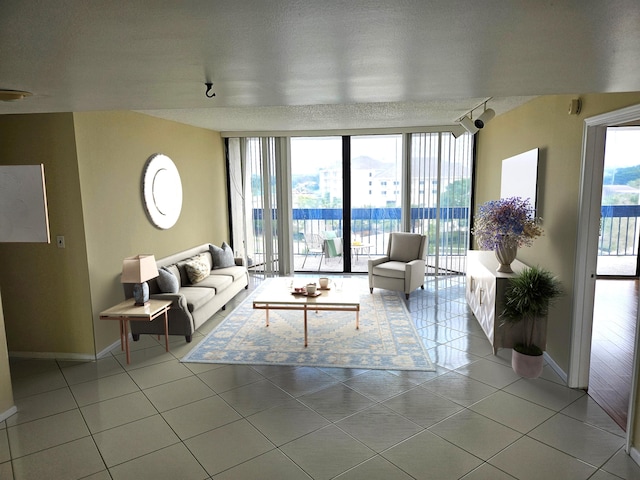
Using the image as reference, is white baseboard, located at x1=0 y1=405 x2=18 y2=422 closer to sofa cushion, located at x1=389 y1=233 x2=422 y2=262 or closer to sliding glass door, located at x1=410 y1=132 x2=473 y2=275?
sofa cushion, located at x1=389 y1=233 x2=422 y2=262

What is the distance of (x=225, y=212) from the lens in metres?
7.78

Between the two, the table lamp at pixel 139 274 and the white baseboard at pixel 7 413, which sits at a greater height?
the table lamp at pixel 139 274

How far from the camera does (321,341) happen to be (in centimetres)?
456

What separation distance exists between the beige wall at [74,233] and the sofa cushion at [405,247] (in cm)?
384

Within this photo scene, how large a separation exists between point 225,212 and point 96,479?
18.5 ft

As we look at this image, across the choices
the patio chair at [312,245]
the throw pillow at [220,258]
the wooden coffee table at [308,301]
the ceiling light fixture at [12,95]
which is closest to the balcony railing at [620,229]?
the patio chair at [312,245]

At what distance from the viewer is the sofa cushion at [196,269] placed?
545 cm

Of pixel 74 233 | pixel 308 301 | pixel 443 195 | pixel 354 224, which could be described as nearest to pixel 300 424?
pixel 308 301

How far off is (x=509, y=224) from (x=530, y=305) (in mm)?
811

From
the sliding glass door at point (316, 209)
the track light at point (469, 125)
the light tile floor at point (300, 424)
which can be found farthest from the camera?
the sliding glass door at point (316, 209)

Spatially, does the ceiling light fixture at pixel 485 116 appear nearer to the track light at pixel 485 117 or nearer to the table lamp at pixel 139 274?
the track light at pixel 485 117

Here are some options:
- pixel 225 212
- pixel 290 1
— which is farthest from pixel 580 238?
pixel 225 212

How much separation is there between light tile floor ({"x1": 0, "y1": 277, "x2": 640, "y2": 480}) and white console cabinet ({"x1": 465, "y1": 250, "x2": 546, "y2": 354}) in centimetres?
24

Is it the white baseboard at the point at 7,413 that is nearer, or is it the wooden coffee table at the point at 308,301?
the white baseboard at the point at 7,413
